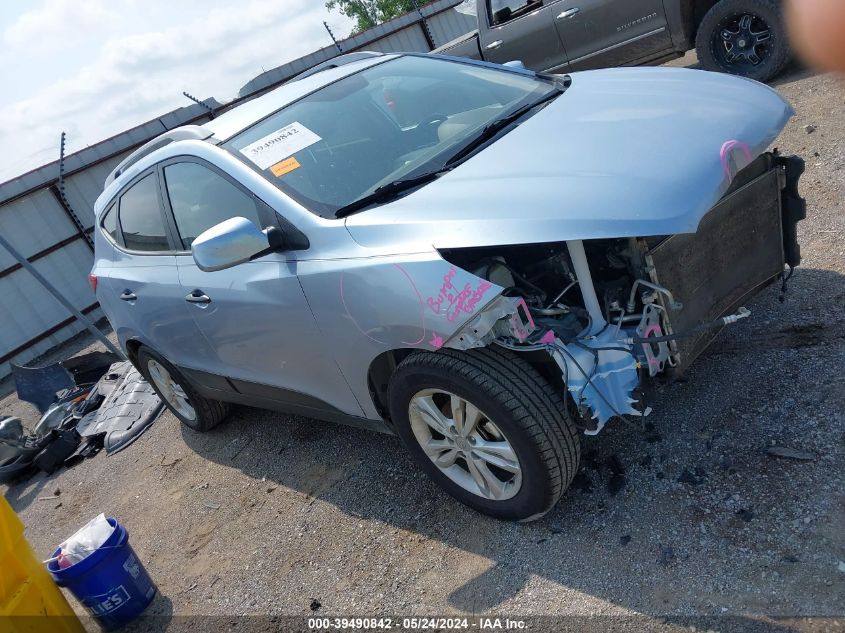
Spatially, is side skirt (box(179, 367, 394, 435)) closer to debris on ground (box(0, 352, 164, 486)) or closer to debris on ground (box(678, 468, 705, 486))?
debris on ground (box(678, 468, 705, 486))

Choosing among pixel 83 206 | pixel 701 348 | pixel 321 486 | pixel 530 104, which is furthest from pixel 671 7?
pixel 83 206

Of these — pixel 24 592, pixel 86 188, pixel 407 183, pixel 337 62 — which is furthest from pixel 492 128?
pixel 86 188

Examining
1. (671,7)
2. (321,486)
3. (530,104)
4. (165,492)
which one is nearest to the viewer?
(530,104)

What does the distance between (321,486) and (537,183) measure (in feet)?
7.24

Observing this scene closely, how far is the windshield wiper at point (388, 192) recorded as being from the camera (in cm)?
288

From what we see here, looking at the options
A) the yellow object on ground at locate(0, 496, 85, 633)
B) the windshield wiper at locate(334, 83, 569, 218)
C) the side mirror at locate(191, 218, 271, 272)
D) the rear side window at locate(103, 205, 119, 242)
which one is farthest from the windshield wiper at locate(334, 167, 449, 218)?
the rear side window at locate(103, 205, 119, 242)

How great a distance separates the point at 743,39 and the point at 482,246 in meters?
5.65

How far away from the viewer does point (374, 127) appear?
136 inches

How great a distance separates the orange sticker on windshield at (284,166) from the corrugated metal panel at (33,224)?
30.6 ft

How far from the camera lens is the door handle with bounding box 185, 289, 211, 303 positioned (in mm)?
3617

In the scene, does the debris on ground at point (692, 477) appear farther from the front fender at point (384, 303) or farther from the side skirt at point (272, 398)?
the side skirt at point (272, 398)

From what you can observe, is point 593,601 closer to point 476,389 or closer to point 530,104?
point 476,389

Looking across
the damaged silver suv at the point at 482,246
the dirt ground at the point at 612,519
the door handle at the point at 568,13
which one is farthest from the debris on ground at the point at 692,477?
the door handle at the point at 568,13

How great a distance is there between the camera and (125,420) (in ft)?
19.7
